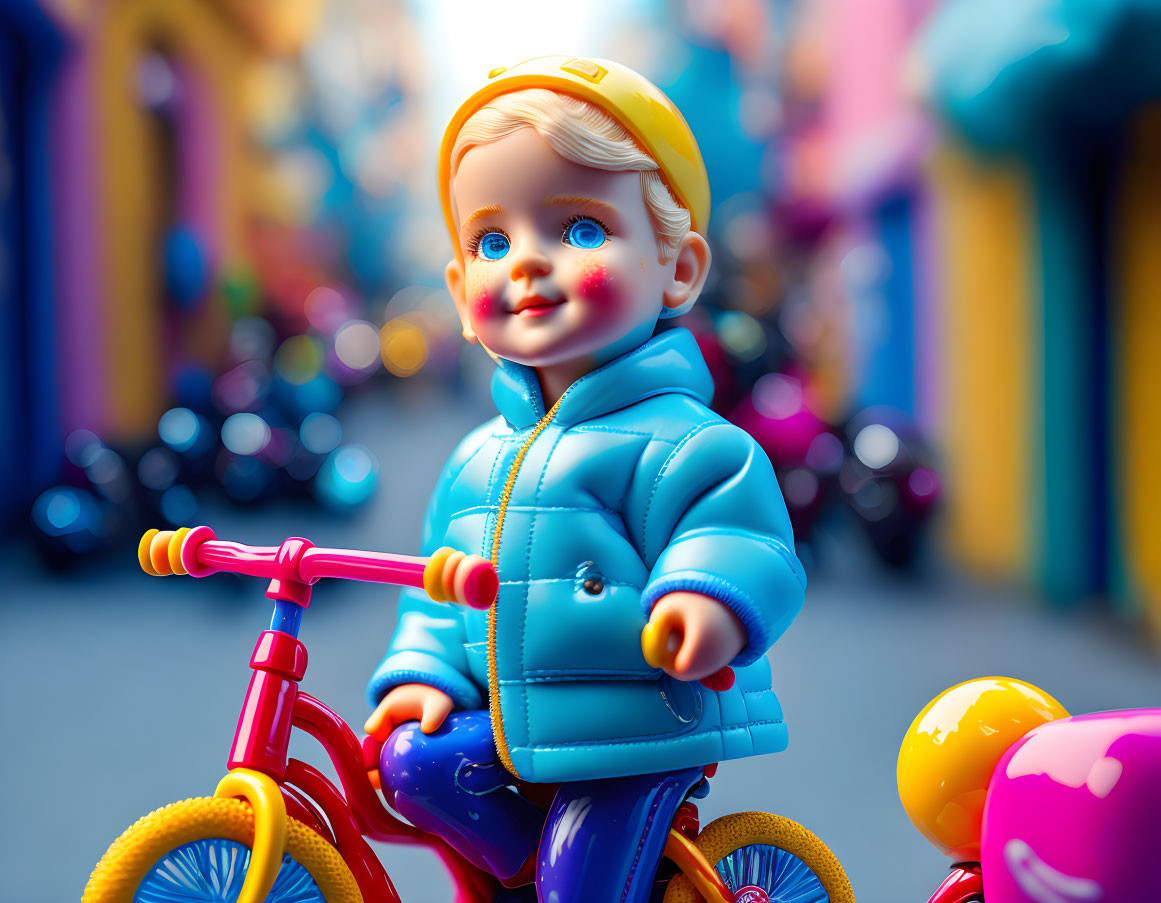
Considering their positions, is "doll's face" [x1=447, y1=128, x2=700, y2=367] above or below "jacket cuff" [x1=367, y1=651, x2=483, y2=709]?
above

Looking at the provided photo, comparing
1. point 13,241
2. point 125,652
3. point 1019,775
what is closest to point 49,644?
point 125,652

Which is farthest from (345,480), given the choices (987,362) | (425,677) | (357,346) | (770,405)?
(425,677)

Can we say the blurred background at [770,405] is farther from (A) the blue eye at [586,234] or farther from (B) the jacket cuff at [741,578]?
(B) the jacket cuff at [741,578]

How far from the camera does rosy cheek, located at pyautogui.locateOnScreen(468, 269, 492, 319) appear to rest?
1.14 m

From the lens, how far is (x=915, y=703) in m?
2.55

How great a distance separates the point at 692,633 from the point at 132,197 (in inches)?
162

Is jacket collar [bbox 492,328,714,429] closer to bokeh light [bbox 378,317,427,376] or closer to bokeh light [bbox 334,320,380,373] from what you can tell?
bokeh light [bbox 334,320,380,373]

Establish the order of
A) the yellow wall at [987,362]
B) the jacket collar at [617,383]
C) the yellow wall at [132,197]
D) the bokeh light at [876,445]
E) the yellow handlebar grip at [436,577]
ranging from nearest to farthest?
the yellow handlebar grip at [436,577], the jacket collar at [617,383], the yellow wall at [987,362], the bokeh light at [876,445], the yellow wall at [132,197]

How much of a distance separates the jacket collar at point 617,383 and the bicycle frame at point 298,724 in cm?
28

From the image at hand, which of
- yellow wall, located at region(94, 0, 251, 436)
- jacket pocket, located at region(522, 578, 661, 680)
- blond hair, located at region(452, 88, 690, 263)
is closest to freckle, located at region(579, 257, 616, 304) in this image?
blond hair, located at region(452, 88, 690, 263)

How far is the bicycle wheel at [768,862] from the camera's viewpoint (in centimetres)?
116

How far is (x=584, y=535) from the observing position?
3.54ft

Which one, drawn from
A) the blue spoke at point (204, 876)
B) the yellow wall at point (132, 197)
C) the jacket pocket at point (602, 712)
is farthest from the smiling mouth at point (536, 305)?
the yellow wall at point (132, 197)

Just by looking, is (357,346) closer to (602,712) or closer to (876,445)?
(876,445)
